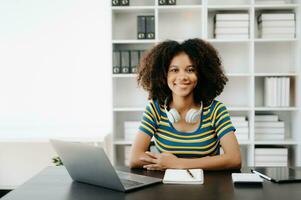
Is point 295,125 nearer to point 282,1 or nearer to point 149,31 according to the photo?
point 282,1

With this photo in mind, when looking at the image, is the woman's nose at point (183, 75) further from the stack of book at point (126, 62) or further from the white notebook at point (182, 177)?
the stack of book at point (126, 62)

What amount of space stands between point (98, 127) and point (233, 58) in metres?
1.45

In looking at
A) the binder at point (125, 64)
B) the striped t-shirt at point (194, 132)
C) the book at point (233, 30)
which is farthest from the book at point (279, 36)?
the striped t-shirt at point (194, 132)

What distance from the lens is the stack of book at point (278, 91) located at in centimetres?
354

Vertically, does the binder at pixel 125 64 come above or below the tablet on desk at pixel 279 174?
above

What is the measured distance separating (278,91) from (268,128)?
35cm

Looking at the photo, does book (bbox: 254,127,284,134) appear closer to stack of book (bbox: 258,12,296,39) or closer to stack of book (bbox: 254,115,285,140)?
stack of book (bbox: 254,115,285,140)

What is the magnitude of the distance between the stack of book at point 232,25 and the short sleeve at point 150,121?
166 centimetres

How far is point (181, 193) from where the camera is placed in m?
1.28

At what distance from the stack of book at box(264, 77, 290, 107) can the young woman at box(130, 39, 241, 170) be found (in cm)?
149

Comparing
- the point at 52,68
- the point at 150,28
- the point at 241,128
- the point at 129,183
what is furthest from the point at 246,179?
the point at 52,68

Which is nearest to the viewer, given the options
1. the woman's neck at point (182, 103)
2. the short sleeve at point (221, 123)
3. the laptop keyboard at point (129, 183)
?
the laptop keyboard at point (129, 183)

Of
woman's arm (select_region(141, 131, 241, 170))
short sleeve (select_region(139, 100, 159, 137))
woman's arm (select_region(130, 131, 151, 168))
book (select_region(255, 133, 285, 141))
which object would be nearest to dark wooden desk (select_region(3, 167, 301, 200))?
woman's arm (select_region(141, 131, 241, 170))

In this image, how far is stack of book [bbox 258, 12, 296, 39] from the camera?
3506 millimetres
